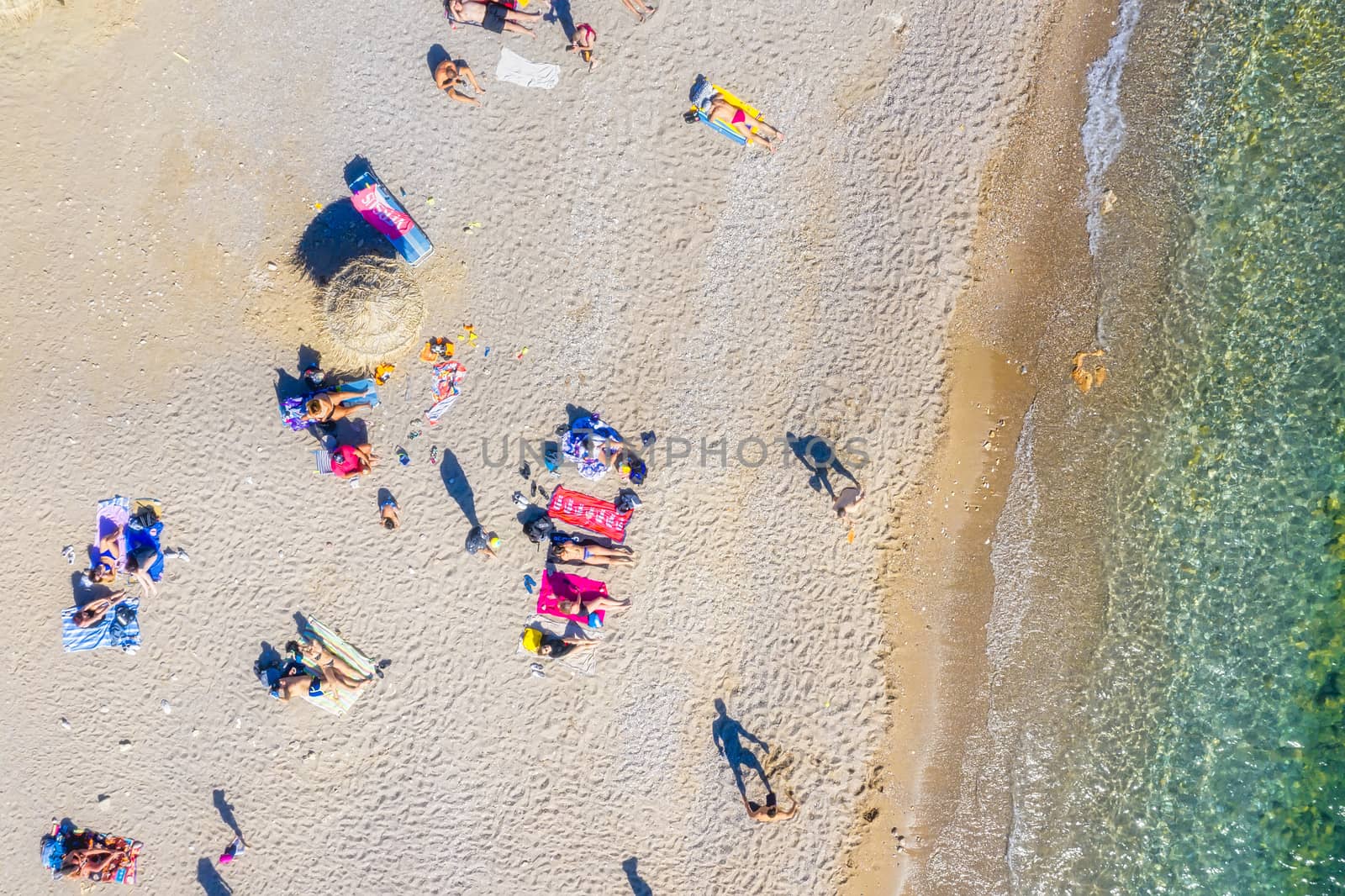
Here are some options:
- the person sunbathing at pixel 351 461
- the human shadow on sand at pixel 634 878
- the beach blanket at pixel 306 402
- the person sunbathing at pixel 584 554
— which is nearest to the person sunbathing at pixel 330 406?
the beach blanket at pixel 306 402

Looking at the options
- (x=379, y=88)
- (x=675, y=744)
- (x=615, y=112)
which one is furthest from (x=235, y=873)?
(x=615, y=112)

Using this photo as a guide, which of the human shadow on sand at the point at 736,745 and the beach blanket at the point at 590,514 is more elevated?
the beach blanket at the point at 590,514

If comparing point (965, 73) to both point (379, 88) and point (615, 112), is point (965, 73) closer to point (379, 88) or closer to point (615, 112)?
point (615, 112)

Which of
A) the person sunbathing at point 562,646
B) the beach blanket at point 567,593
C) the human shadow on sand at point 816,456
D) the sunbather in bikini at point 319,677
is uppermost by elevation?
the human shadow on sand at point 816,456

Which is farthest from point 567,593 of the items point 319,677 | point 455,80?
point 455,80

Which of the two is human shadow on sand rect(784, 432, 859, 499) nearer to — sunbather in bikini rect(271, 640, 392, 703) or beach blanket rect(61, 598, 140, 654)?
sunbather in bikini rect(271, 640, 392, 703)

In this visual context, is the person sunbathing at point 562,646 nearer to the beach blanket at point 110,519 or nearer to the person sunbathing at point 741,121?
the beach blanket at point 110,519

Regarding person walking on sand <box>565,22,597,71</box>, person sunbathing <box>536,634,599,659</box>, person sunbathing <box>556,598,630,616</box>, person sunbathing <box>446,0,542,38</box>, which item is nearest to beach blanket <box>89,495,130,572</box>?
person sunbathing <box>536,634,599,659</box>

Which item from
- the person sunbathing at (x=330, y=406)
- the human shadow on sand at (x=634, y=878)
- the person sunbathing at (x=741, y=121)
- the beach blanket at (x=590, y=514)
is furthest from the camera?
the human shadow on sand at (x=634, y=878)
